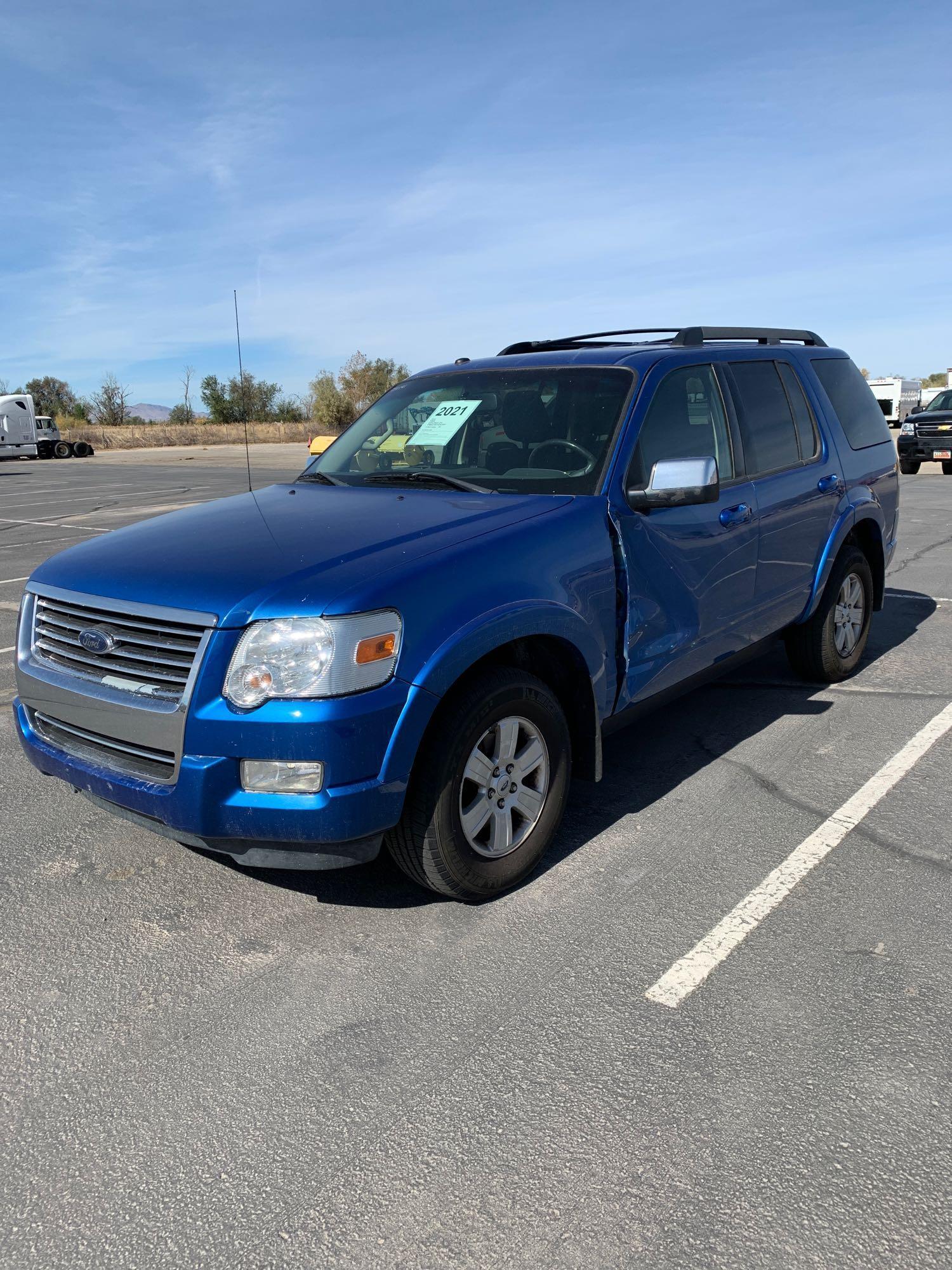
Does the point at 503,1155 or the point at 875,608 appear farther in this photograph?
the point at 875,608

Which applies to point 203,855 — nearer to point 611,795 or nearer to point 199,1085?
point 199,1085

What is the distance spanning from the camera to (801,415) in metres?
5.45

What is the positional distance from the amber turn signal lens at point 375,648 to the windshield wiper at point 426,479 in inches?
45.1

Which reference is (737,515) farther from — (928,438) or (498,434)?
(928,438)

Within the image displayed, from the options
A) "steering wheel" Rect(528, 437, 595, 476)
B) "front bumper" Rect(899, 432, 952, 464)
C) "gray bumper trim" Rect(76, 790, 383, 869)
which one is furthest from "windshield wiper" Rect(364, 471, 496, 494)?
"front bumper" Rect(899, 432, 952, 464)

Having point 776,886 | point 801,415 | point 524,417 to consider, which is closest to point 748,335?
point 801,415

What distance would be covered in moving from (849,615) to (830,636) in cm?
31

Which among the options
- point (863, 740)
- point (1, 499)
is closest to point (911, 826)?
point (863, 740)

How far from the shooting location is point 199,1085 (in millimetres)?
2637

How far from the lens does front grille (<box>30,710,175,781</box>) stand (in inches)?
123

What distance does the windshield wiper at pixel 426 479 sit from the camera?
406 cm

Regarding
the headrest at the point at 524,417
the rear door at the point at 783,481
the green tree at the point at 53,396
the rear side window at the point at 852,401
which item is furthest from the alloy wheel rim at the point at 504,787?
the green tree at the point at 53,396

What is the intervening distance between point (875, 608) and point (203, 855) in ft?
14.7

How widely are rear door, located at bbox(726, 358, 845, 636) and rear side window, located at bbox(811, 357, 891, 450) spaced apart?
385 millimetres
